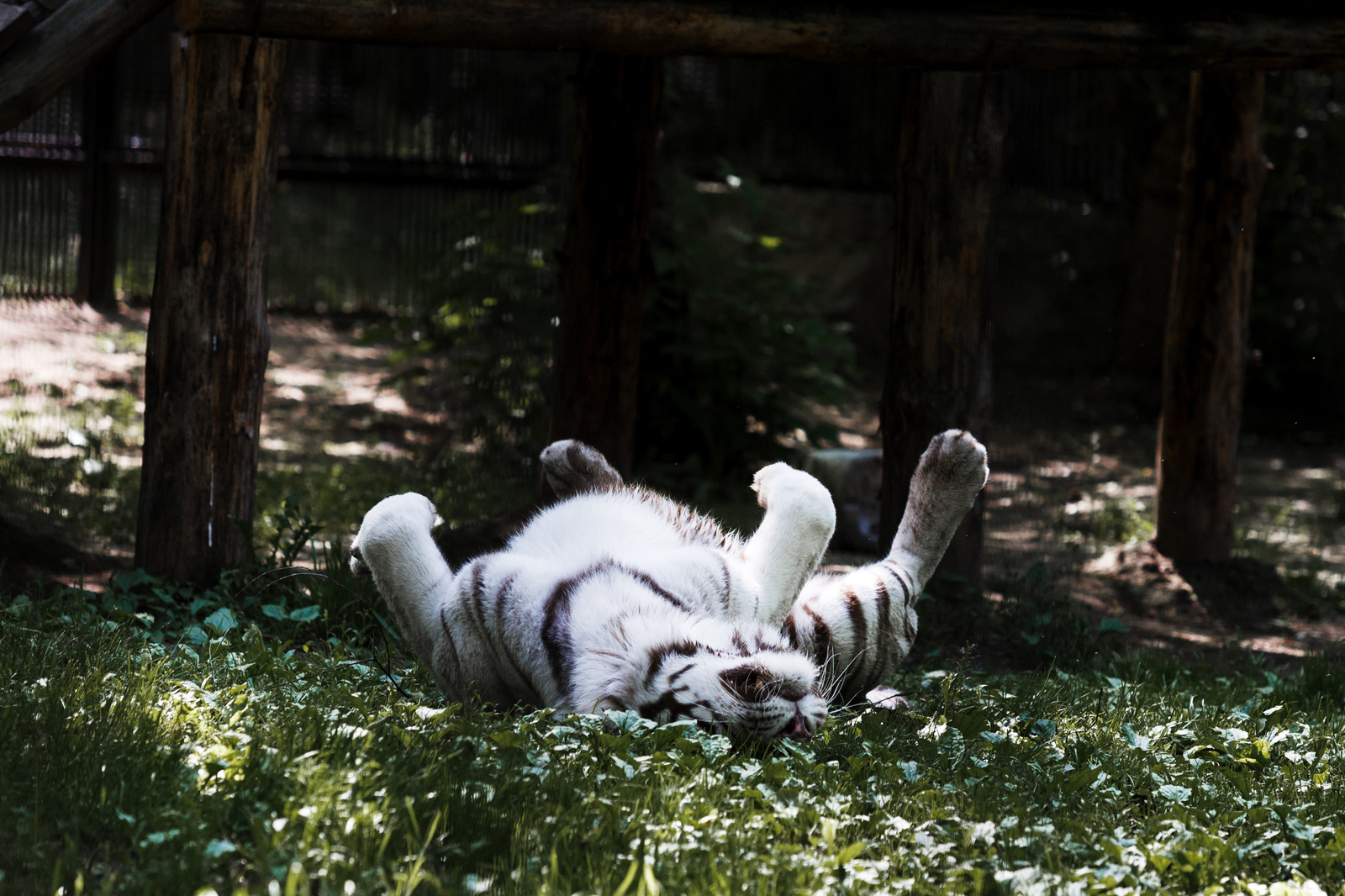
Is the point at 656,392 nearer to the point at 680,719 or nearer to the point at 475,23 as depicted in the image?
the point at 475,23

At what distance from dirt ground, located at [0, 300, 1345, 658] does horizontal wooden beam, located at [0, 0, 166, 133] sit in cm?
184

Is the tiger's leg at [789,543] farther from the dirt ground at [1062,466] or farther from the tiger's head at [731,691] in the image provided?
the dirt ground at [1062,466]

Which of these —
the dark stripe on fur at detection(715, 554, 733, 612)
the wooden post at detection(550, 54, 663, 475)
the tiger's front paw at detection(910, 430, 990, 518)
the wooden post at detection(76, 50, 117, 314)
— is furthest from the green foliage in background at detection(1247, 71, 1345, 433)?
the wooden post at detection(76, 50, 117, 314)

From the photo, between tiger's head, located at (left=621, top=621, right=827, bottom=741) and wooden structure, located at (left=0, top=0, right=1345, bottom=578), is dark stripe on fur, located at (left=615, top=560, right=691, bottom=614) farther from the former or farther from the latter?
wooden structure, located at (left=0, top=0, right=1345, bottom=578)

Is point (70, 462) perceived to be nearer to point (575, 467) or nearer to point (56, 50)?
point (56, 50)

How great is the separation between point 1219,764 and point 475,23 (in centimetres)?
334

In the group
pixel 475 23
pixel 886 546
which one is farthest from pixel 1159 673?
pixel 475 23

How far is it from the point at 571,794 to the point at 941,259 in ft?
10.3

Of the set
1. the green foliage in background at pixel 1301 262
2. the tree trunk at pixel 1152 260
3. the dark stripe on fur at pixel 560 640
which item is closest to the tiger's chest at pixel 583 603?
the dark stripe on fur at pixel 560 640

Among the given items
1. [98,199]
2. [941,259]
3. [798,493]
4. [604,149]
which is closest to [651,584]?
[798,493]

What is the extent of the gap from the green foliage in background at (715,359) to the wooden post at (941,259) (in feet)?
7.92

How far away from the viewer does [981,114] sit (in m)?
4.75

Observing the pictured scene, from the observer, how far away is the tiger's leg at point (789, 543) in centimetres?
329

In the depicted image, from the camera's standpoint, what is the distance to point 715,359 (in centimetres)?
755
